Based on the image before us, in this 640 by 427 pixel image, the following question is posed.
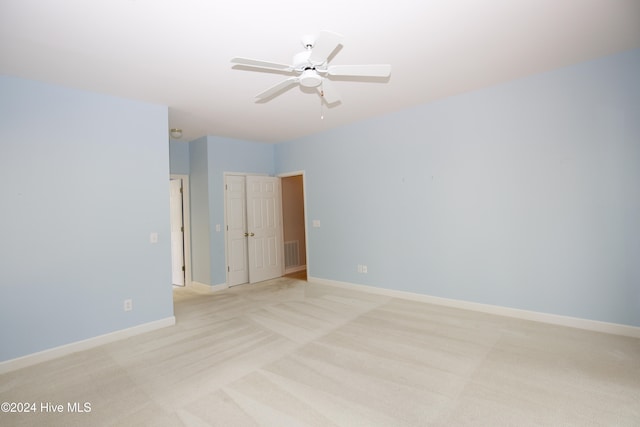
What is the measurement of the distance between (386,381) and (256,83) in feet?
9.91

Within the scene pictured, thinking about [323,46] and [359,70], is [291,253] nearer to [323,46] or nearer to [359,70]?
[359,70]

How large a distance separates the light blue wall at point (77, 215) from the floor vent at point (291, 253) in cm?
321

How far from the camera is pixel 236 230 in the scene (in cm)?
552

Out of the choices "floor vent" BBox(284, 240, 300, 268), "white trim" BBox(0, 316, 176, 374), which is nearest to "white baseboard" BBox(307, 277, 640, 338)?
"floor vent" BBox(284, 240, 300, 268)

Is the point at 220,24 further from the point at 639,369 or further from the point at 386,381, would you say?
the point at 639,369

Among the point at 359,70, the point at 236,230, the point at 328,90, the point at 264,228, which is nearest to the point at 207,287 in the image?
the point at 236,230

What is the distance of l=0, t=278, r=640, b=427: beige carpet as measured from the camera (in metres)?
1.94

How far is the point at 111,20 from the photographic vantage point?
6.75 feet

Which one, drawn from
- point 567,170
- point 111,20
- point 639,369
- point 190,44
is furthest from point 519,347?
point 111,20

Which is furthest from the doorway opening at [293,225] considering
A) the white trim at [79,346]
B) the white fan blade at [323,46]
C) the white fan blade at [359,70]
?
the white fan blade at [323,46]

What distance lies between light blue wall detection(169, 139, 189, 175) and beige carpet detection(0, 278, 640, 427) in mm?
3018

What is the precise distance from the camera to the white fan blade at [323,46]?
5.66 feet

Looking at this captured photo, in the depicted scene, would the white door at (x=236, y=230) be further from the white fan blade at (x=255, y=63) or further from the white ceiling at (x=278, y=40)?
the white fan blade at (x=255, y=63)

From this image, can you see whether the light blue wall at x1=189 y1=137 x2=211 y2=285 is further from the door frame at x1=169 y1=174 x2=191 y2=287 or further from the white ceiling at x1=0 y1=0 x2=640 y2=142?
the white ceiling at x1=0 y1=0 x2=640 y2=142
